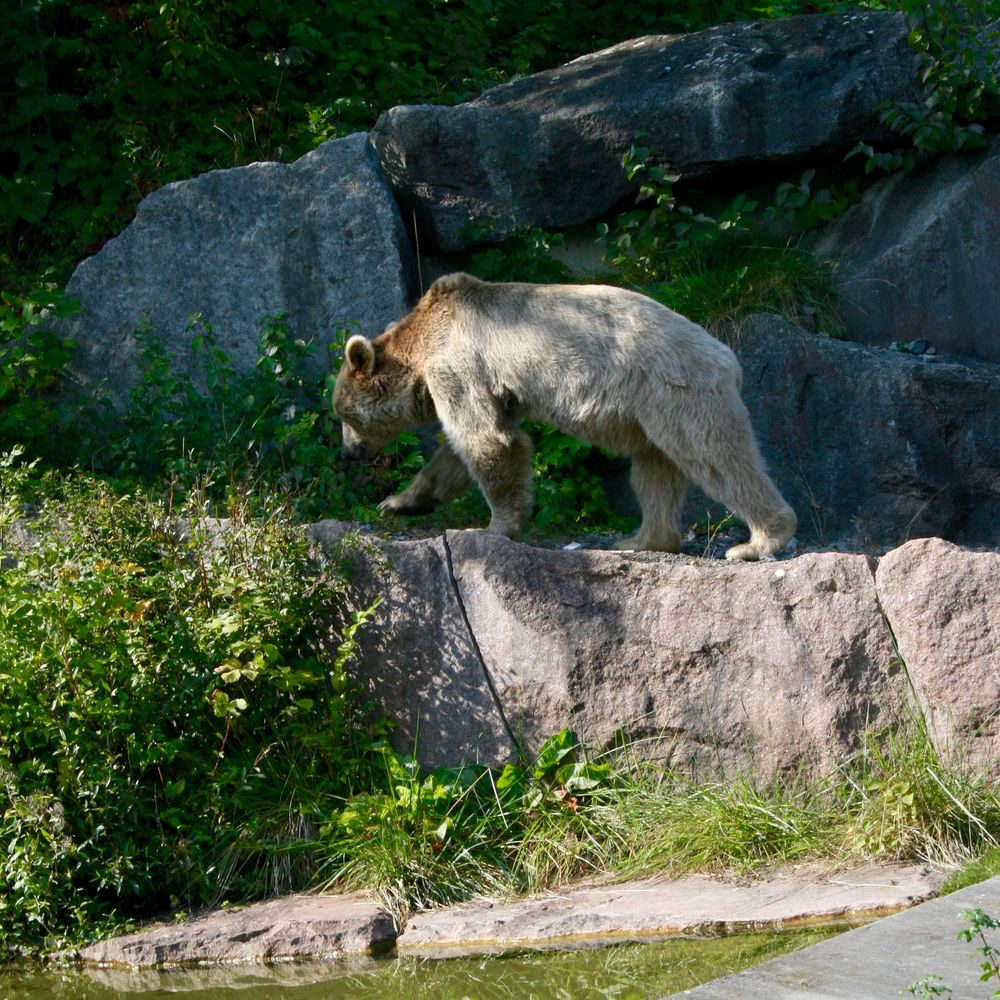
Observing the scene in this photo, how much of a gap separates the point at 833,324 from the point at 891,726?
4.26 m

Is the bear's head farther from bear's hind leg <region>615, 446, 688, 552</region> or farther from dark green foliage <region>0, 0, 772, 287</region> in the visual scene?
dark green foliage <region>0, 0, 772, 287</region>

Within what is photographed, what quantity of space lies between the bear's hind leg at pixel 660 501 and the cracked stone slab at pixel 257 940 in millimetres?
2679

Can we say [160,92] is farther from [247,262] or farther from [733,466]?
[733,466]

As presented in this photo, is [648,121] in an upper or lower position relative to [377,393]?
upper

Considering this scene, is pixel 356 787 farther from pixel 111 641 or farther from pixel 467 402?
pixel 467 402

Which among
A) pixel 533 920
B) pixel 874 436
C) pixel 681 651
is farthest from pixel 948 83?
pixel 533 920

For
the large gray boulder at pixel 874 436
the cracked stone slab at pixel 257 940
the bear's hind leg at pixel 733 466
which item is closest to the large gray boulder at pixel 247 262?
the large gray boulder at pixel 874 436

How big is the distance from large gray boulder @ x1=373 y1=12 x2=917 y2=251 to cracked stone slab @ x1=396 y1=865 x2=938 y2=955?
598 centimetres

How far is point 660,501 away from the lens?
→ 24.5 feet

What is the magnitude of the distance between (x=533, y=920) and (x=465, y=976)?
1.35ft

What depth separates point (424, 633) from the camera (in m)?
6.18

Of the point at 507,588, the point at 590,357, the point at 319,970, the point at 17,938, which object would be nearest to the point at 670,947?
the point at 319,970

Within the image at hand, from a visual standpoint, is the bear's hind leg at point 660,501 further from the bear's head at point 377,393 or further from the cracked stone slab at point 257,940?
the cracked stone slab at point 257,940

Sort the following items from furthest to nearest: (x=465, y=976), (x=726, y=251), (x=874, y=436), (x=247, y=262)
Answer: (x=247, y=262) < (x=726, y=251) < (x=874, y=436) < (x=465, y=976)
